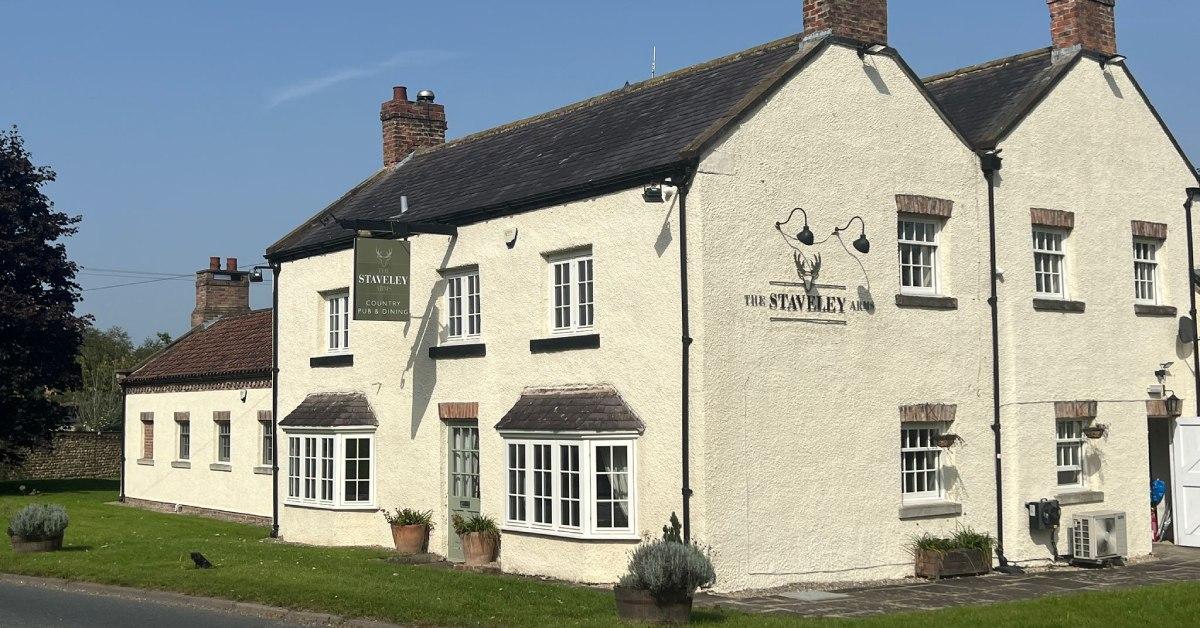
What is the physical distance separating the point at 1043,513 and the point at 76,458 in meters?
33.9

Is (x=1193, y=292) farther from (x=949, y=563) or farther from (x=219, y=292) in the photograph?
(x=219, y=292)

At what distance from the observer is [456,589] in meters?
15.1

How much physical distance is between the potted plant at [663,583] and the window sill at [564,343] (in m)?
5.27

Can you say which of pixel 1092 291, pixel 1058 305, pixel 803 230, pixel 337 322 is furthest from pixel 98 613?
pixel 1092 291

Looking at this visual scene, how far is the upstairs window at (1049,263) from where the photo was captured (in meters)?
19.4

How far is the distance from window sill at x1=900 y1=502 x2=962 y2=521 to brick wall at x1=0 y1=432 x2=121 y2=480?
30385 mm

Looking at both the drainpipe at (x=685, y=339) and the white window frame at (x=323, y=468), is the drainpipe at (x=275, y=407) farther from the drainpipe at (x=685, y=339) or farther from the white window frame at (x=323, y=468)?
the drainpipe at (x=685, y=339)

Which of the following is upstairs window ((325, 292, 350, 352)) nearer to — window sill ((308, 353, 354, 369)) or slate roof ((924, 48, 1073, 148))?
window sill ((308, 353, 354, 369))

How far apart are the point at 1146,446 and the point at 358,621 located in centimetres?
1343

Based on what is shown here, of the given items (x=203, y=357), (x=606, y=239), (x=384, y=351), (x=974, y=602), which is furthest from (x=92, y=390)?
(x=974, y=602)

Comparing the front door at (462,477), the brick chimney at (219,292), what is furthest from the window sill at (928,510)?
the brick chimney at (219,292)

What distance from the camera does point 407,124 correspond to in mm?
27203

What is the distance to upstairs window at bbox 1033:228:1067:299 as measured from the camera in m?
19.4

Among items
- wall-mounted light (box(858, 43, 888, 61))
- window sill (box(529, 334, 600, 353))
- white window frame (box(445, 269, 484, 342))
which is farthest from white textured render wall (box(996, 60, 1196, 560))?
white window frame (box(445, 269, 484, 342))
